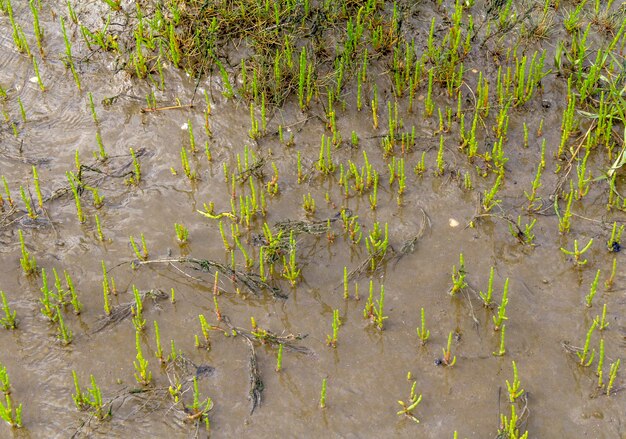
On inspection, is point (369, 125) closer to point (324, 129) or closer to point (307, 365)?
point (324, 129)

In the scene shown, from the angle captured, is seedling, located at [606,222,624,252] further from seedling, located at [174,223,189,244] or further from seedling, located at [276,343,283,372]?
seedling, located at [174,223,189,244]

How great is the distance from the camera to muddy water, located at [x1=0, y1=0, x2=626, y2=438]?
3.89 meters

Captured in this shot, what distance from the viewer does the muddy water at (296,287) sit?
3891 mm

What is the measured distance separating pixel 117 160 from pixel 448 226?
101 inches

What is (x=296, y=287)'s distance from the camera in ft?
14.8

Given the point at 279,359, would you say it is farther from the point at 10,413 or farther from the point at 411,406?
the point at 10,413

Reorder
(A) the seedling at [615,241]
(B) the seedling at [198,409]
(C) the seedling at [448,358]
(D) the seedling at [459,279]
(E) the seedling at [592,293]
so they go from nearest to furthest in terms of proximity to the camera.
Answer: (B) the seedling at [198,409]
(C) the seedling at [448,358]
(E) the seedling at [592,293]
(D) the seedling at [459,279]
(A) the seedling at [615,241]

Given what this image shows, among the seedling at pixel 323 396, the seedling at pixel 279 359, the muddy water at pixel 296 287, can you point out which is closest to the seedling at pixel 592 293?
the muddy water at pixel 296 287

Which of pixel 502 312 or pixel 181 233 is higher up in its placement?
pixel 181 233

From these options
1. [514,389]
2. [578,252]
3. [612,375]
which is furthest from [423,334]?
[578,252]

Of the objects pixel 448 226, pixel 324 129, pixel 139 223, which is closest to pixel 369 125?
pixel 324 129

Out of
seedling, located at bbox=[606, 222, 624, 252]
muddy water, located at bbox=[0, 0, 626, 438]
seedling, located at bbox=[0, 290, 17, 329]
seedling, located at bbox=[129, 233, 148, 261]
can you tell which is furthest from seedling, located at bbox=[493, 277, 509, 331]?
seedling, located at bbox=[0, 290, 17, 329]

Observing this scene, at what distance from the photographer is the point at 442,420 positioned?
3859 mm

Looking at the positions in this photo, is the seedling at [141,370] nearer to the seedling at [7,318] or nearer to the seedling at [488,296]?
the seedling at [7,318]
